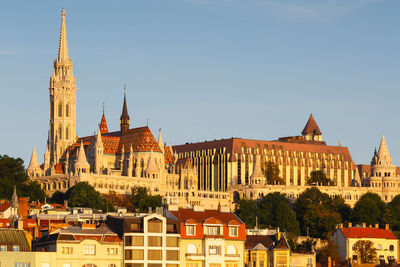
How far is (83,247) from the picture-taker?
124m

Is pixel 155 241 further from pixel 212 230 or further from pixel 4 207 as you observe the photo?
pixel 4 207

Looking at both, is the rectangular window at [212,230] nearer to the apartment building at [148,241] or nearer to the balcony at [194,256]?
the balcony at [194,256]

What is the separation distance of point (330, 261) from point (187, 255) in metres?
31.4

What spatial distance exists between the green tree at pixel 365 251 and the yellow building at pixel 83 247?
5189 cm

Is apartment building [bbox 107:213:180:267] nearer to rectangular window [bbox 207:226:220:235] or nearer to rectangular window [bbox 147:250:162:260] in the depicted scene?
rectangular window [bbox 147:250:162:260]

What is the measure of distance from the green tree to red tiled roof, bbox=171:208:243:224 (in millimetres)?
35817

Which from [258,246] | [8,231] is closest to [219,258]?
[258,246]

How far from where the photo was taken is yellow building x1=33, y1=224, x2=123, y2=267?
402 feet

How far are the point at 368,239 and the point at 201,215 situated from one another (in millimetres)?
46165

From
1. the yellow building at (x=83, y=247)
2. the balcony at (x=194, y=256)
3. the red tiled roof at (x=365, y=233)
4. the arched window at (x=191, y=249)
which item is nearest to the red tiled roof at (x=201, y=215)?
the arched window at (x=191, y=249)

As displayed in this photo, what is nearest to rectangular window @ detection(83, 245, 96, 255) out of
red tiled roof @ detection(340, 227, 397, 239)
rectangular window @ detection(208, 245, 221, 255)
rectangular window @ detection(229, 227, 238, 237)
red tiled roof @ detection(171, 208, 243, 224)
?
red tiled roof @ detection(171, 208, 243, 224)

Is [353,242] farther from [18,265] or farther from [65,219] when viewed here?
[18,265]

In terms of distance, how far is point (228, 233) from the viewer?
133m

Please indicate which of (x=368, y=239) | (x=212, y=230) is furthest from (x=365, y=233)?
(x=212, y=230)
